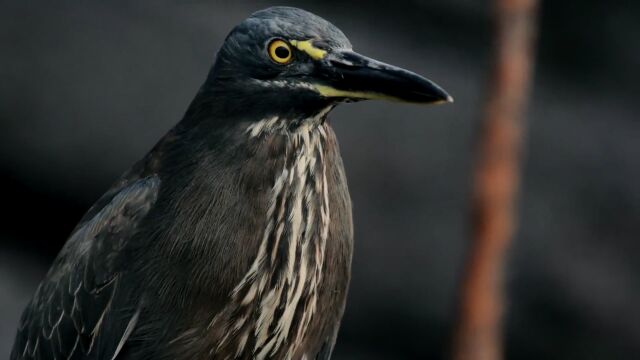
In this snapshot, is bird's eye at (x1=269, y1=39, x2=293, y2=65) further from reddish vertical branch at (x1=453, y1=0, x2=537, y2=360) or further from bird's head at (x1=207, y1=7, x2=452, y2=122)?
reddish vertical branch at (x1=453, y1=0, x2=537, y2=360)

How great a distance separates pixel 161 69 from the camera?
6.00 m

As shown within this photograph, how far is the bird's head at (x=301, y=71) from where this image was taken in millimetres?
3273

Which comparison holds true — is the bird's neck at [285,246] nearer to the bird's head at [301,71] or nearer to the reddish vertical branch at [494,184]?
the bird's head at [301,71]

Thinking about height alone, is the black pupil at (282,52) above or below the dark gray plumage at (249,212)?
above

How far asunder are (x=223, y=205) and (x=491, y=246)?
3.59 ft

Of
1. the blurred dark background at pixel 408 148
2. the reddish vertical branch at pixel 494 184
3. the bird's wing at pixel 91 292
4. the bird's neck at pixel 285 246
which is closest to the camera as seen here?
the bird's neck at pixel 285 246

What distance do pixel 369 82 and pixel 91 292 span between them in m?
1.18

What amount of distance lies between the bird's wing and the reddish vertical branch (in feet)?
3.85

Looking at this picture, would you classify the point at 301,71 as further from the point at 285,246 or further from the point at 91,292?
the point at 91,292

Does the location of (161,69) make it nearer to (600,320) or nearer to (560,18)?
(560,18)

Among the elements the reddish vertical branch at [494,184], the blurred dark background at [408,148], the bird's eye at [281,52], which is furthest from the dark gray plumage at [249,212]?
the blurred dark background at [408,148]

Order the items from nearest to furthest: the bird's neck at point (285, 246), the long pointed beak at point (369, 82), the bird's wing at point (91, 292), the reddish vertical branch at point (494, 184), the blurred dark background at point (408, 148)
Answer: the long pointed beak at point (369, 82), the bird's neck at point (285, 246), the bird's wing at point (91, 292), the reddish vertical branch at point (494, 184), the blurred dark background at point (408, 148)

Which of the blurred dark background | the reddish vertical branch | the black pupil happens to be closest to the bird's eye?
the black pupil

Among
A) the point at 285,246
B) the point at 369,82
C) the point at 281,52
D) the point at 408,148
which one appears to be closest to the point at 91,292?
the point at 285,246
